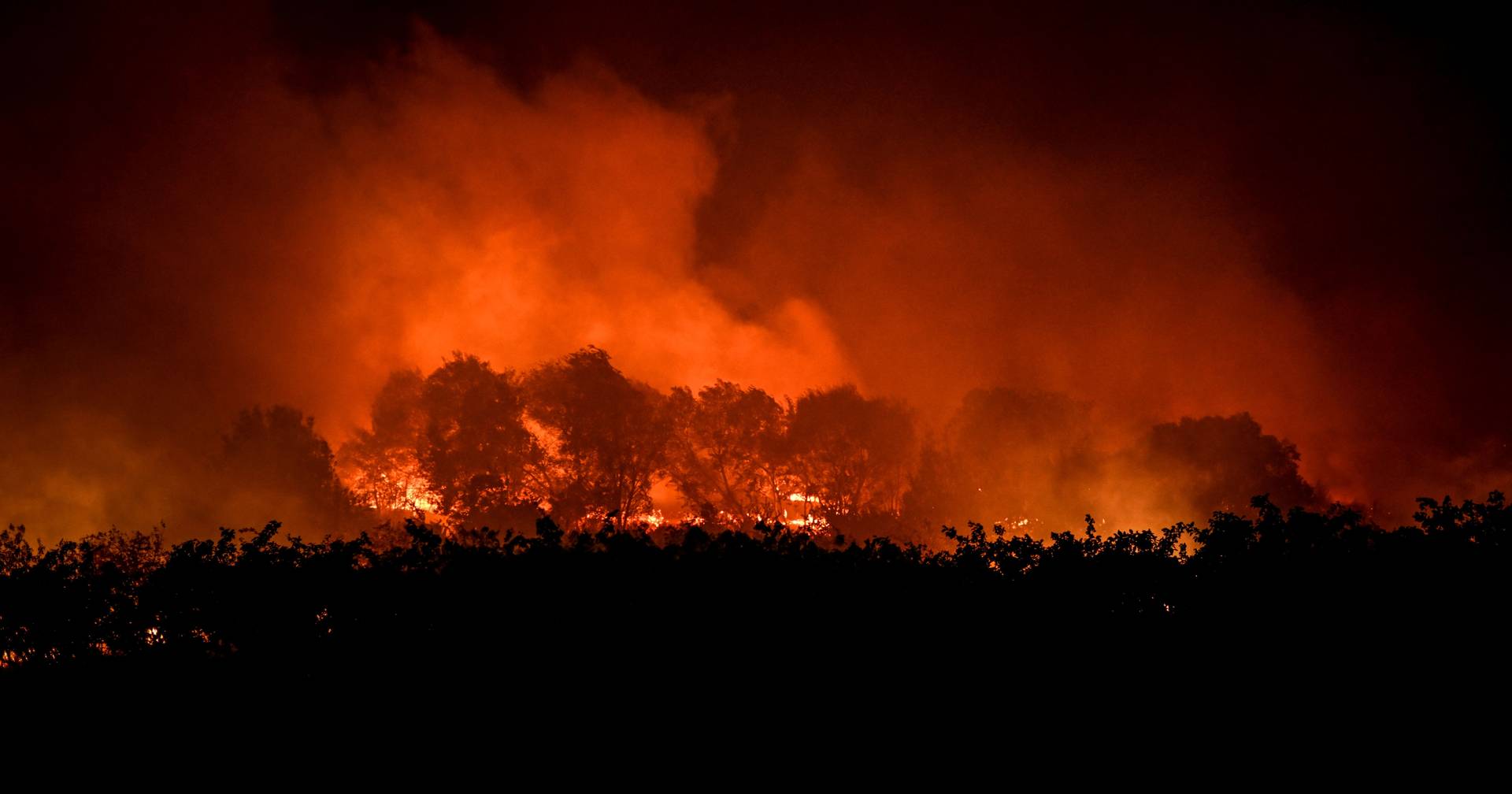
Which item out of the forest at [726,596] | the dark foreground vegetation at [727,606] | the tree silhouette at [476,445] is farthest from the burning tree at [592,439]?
the dark foreground vegetation at [727,606]

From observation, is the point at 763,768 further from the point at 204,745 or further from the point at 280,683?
the point at 204,745

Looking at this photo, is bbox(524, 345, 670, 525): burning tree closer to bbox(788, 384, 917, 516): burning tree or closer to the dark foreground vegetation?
bbox(788, 384, 917, 516): burning tree

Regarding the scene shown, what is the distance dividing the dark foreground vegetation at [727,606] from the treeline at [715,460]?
2499cm

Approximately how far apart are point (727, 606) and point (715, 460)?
107 feet

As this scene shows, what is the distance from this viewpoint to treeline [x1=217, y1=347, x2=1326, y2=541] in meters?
34.7

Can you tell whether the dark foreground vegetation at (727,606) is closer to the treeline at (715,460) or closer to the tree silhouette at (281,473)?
the treeline at (715,460)

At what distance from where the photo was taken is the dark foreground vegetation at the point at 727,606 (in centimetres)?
769

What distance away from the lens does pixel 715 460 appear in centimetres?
4028

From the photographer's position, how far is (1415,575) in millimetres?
7672

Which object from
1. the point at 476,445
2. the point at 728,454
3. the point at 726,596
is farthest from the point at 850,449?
the point at 726,596

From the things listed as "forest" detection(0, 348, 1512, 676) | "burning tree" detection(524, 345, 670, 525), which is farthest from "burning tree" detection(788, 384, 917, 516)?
"forest" detection(0, 348, 1512, 676)

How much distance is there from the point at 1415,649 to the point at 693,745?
6011 millimetres

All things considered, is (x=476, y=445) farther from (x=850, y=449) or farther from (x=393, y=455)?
(x=850, y=449)

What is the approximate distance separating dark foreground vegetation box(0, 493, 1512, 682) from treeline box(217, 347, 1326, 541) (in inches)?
984
